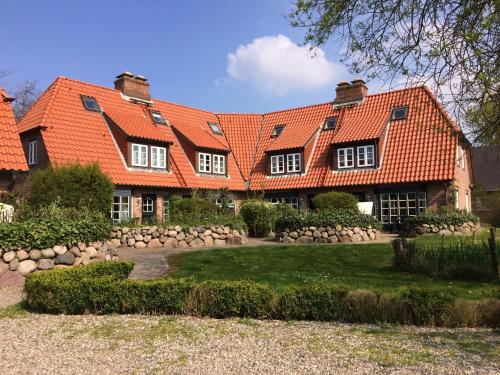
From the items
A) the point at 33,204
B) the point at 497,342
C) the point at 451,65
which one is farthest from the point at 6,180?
the point at 497,342

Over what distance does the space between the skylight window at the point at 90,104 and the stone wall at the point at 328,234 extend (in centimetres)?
1237

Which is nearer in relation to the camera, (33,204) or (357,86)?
(33,204)

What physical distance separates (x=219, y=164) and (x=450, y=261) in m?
19.6

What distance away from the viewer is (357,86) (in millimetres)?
29281

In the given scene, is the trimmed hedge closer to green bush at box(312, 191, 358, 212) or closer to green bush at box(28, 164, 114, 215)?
green bush at box(312, 191, 358, 212)

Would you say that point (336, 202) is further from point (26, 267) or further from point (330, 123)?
point (26, 267)

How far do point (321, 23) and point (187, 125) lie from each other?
68.6 ft

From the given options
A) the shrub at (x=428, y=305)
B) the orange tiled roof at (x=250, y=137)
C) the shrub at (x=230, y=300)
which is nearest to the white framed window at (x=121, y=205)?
the orange tiled roof at (x=250, y=137)

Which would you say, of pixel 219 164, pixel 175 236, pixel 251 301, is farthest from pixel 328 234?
pixel 251 301

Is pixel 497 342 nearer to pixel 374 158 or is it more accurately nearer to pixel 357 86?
pixel 374 158

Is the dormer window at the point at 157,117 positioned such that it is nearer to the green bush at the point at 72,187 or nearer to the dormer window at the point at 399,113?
the green bush at the point at 72,187

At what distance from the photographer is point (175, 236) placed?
63.2ft

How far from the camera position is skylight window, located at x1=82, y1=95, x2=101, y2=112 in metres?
24.7

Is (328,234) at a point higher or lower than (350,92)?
lower
